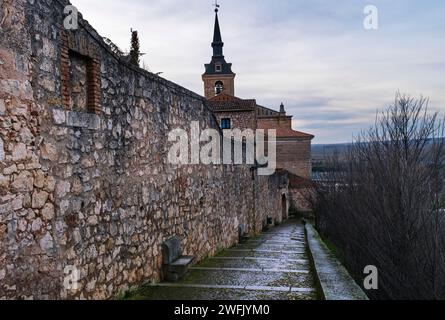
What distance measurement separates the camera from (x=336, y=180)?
2258 centimetres

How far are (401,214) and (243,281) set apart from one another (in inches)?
275

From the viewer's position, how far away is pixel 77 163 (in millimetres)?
4027

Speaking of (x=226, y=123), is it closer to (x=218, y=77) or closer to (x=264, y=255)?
(x=264, y=255)

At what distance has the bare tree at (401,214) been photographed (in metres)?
10.1

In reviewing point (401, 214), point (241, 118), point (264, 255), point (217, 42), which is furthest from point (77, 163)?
point (217, 42)

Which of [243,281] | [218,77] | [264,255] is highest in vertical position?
[218,77]

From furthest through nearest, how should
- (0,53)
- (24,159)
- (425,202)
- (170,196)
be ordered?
1. (425,202)
2. (170,196)
3. (24,159)
4. (0,53)

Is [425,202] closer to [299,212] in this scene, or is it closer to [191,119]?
[191,119]

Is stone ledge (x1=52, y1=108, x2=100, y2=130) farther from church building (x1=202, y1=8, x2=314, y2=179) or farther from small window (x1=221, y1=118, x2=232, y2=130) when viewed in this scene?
church building (x1=202, y1=8, x2=314, y2=179)

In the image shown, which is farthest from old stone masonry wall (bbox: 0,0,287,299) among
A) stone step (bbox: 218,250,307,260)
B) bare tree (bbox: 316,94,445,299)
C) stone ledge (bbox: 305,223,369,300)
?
bare tree (bbox: 316,94,445,299)

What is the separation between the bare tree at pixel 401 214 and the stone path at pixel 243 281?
295 centimetres

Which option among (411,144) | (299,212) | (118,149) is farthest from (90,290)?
(299,212)

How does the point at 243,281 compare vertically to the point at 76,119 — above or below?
below
